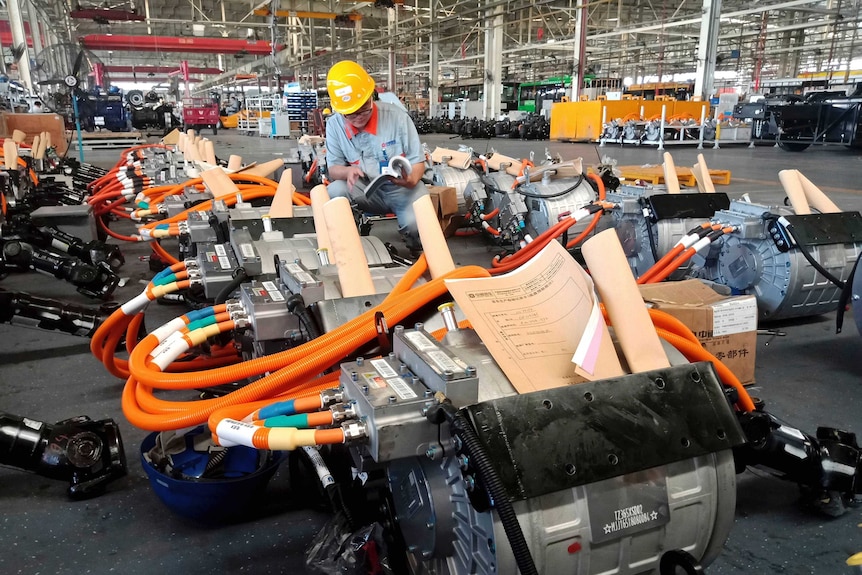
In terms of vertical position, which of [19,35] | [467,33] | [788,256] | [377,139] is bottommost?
[788,256]

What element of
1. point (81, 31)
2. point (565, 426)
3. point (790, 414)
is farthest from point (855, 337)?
point (81, 31)

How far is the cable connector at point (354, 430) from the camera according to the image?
0.99m

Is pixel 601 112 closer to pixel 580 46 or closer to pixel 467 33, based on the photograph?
pixel 580 46

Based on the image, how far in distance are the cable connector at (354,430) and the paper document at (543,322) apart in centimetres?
27

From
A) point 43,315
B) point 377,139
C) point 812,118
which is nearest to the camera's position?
point 43,315

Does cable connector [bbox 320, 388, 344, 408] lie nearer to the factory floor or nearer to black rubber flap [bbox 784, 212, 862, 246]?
the factory floor

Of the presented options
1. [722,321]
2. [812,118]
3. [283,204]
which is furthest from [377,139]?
[812,118]

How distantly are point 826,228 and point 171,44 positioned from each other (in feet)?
86.5

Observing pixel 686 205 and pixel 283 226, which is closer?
pixel 283 226

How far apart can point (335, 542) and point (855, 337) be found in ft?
Answer: 9.59

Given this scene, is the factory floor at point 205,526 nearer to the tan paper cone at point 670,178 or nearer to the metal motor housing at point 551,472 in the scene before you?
the metal motor housing at point 551,472

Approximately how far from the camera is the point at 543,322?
1.20 m

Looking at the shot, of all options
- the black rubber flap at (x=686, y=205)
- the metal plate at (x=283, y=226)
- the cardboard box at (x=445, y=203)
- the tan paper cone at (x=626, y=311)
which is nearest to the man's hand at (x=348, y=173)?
the cardboard box at (x=445, y=203)

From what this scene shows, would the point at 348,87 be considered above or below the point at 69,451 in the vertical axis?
above
